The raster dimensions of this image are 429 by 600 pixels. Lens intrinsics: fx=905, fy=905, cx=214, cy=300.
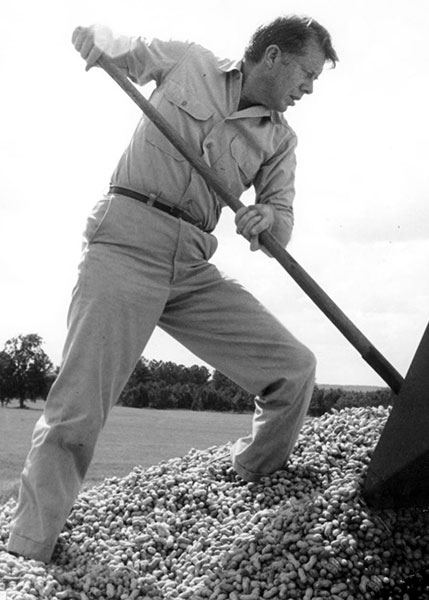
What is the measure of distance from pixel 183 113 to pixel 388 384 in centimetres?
148

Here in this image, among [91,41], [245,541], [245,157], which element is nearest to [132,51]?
[91,41]

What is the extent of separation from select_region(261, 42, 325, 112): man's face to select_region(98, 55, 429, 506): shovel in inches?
18.7

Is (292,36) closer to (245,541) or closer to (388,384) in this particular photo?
(388,384)

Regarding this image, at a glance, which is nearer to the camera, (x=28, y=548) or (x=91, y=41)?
(x=28, y=548)

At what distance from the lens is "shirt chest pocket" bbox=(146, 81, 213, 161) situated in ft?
13.1

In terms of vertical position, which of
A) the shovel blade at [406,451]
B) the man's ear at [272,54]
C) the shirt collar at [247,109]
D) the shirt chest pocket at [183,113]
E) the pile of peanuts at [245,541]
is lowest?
the pile of peanuts at [245,541]

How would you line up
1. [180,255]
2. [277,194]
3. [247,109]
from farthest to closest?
[277,194]
[247,109]
[180,255]

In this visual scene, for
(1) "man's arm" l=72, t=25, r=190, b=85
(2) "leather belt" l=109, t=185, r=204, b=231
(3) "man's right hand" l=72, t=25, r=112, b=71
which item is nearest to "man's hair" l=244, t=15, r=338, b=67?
(1) "man's arm" l=72, t=25, r=190, b=85

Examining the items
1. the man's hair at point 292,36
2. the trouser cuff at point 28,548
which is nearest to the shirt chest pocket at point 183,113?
the man's hair at point 292,36

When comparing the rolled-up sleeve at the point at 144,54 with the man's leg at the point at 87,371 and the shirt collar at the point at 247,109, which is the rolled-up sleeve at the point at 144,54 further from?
the man's leg at the point at 87,371

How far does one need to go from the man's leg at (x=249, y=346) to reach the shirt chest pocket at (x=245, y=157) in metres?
0.46

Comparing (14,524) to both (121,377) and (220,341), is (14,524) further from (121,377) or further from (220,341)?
(220,341)

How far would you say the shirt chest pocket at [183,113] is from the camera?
3990mm

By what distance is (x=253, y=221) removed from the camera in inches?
153
